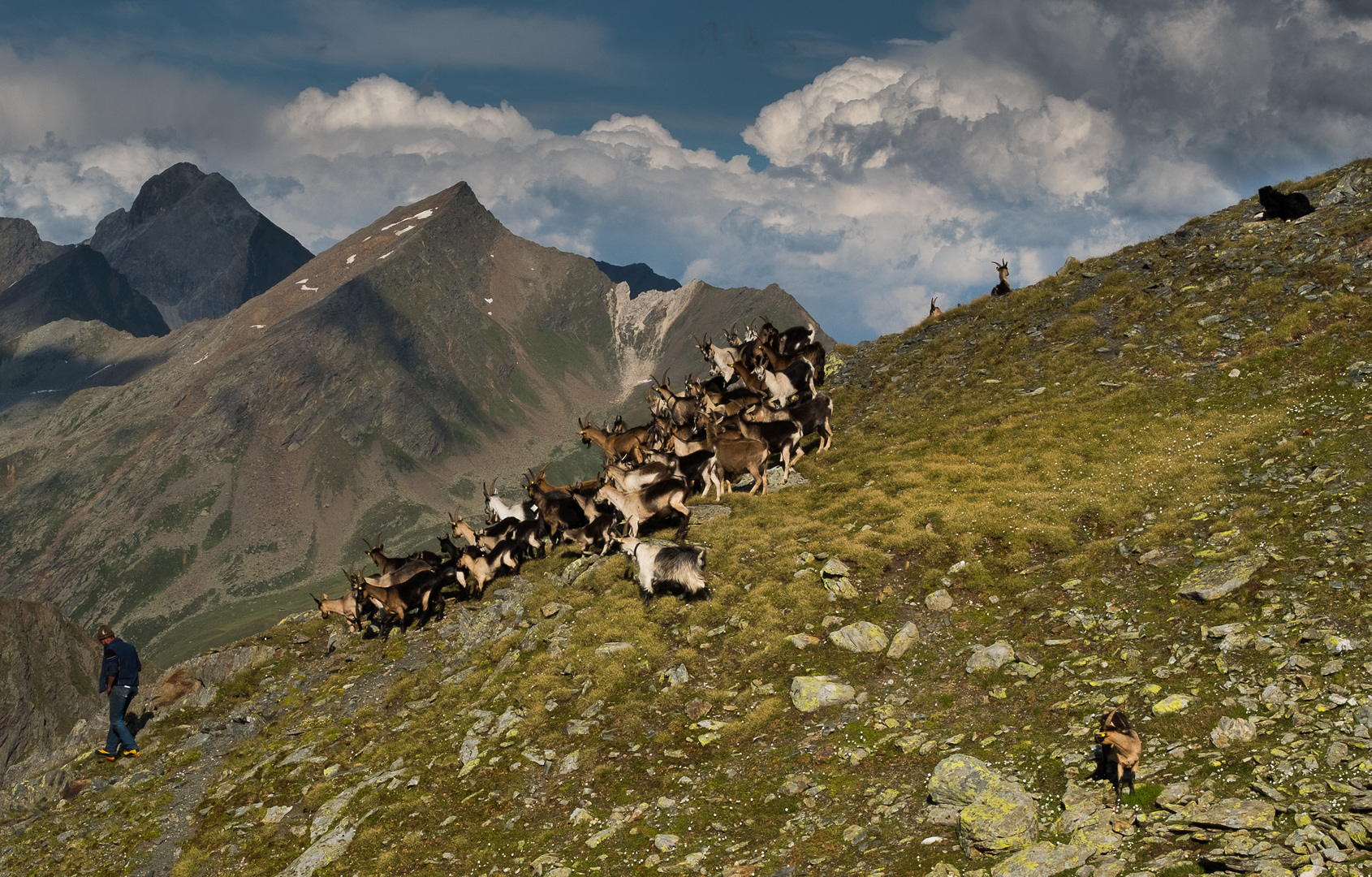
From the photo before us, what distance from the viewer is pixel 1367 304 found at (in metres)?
28.8

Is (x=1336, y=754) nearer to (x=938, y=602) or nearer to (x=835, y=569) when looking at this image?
(x=938, y=602)

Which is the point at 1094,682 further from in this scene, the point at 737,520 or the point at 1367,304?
the point at 1367,304

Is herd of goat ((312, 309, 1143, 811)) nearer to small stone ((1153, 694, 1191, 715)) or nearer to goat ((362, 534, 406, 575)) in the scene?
goat ((362, 534, 406, 575))

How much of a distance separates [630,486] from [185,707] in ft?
51.7

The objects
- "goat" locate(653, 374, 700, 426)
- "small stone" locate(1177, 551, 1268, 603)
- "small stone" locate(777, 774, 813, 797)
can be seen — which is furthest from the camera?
"goat" locate(653, 374, 700, 426)

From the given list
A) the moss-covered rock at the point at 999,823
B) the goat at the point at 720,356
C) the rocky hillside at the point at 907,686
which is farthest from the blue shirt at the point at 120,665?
the goat at the point at 720,356

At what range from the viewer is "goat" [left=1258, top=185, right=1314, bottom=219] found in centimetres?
3853

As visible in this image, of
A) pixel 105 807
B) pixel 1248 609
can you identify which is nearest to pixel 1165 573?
pixel 1248 609

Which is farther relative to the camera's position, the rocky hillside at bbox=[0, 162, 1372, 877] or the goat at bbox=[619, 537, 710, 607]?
the goat at bbox=[619, 537, 710, 607]

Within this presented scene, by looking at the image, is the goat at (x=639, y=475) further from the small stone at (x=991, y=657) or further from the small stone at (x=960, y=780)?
the small stone at (x=960, y=780)

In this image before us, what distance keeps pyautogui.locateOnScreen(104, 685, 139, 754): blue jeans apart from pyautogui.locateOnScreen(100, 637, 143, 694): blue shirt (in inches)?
13.0

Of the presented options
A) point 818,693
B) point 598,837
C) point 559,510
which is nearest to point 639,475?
point 559,510

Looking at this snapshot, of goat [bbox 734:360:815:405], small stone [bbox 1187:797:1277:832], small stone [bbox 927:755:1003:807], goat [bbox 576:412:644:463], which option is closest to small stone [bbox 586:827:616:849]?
small stone [bbox 927:755:1003:807]

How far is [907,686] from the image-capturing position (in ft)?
56.2
